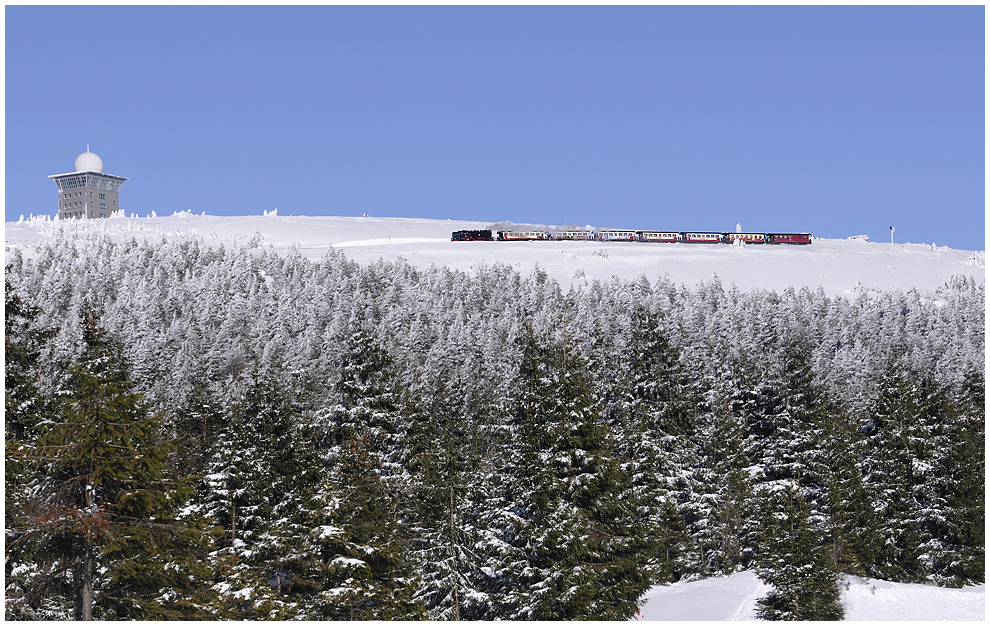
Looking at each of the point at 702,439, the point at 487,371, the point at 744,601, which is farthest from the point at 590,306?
the point at 744,601

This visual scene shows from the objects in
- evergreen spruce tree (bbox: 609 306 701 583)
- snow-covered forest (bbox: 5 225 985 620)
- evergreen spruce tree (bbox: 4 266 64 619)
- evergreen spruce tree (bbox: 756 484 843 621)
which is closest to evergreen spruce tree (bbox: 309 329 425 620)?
snow-covered forest (bbox: 5 225 985 620)

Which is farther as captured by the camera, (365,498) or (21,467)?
(365,498)

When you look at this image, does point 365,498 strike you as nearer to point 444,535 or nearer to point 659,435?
point 444,535

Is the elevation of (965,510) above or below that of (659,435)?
below

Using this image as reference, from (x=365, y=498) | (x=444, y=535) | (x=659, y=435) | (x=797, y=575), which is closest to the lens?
(x=365, y=498)

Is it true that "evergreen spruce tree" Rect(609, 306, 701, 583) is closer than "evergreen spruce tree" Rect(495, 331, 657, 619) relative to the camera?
No

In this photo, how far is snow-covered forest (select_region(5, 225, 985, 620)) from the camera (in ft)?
63.5

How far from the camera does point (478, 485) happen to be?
111 feet

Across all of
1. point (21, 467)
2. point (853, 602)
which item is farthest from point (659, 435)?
point (21, 467)

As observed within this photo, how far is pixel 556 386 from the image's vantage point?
2905 cm

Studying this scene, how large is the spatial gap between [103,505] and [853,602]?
26.6m

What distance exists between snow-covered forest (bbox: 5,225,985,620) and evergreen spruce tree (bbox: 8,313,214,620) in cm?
6

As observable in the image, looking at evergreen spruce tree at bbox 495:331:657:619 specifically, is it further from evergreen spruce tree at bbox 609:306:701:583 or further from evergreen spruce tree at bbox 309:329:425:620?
evergreen spruce tree at bbox 609:306:701:583

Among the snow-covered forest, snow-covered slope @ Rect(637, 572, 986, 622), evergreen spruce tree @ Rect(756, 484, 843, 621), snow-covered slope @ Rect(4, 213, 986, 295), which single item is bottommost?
snow-covered slope @ Rect(637, 572, 986, 622)
